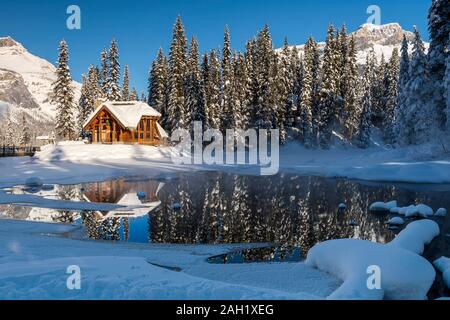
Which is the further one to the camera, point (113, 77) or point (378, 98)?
point (378, 98)

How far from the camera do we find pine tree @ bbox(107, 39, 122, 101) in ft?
209

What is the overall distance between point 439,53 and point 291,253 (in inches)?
1407

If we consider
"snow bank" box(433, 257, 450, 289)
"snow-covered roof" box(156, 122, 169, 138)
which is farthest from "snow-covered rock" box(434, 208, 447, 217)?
"snow-covered roof" box(156, 122, 169, 138)

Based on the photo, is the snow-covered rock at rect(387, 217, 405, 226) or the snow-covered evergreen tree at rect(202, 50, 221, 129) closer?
the snow-covered rock at rect(387, 217, 405, 226)

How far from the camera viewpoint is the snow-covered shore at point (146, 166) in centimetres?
3123

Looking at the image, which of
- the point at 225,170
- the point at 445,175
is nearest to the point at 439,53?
the point at 445,175

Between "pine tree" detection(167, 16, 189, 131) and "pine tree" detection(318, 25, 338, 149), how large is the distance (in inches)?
859

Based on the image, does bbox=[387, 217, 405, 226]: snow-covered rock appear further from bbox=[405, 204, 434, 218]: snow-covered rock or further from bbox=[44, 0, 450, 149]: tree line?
bbox=[44, 0, 450, 149]: tree line

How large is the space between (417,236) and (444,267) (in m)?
2.29

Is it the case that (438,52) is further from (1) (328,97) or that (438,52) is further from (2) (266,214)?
(2) (266,214)

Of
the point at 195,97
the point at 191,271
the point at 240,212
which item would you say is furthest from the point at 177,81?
the point at 191,271

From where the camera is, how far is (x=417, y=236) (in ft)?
41.1

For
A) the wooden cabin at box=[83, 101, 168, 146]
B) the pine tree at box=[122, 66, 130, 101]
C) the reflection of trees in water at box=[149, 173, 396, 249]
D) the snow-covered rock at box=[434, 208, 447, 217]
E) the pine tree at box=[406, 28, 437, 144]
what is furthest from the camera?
the pine tree at box=[122, 66, 130, 101]
